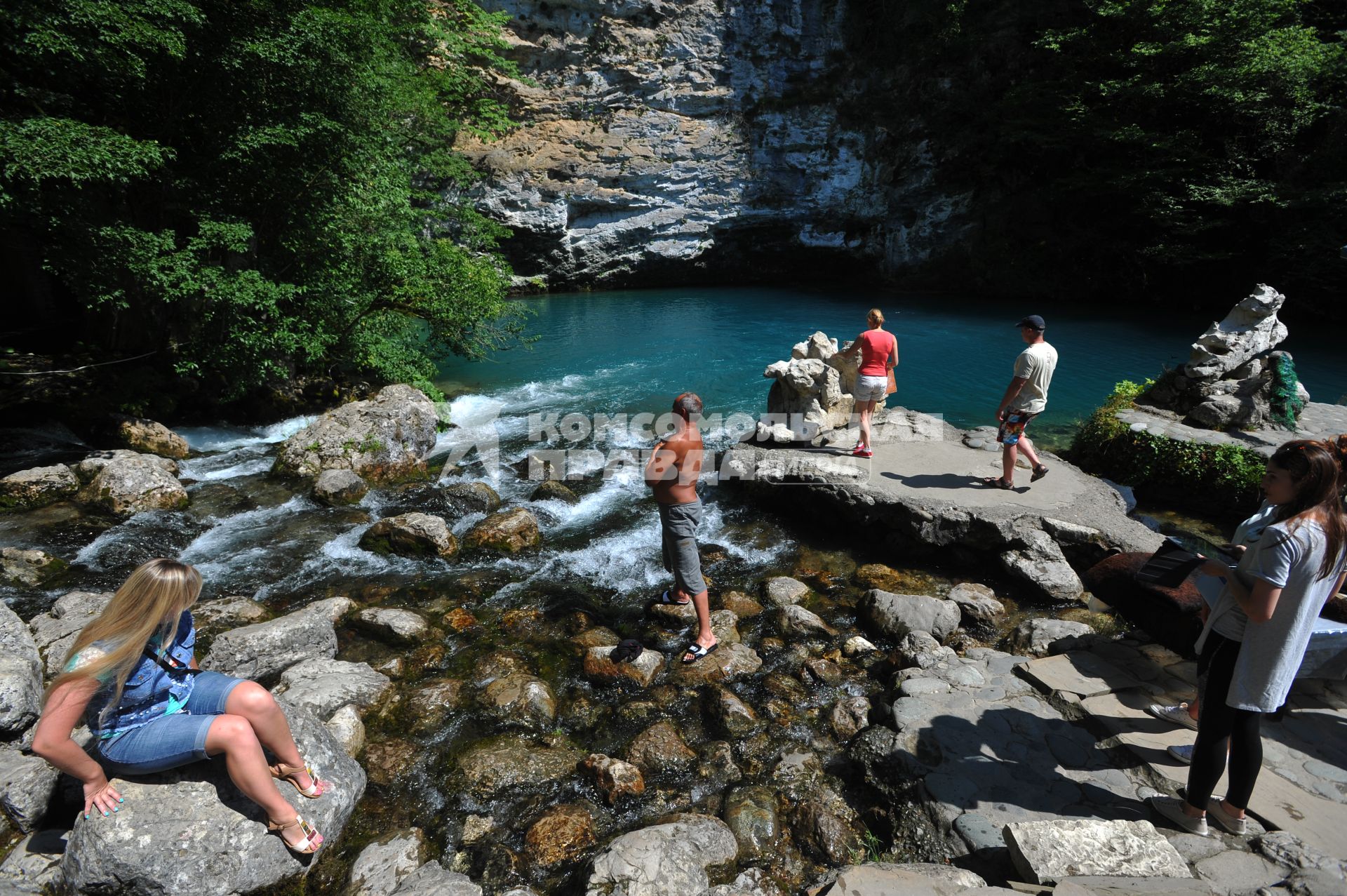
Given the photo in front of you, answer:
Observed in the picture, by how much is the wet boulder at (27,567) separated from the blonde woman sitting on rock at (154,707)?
5.12m

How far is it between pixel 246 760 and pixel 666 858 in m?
2.33

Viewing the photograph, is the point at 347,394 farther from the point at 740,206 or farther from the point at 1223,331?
the point at 740,206

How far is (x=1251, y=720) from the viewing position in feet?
11.2

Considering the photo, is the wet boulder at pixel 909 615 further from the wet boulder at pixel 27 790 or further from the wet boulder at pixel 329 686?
the wet boulder at pixel 27 790

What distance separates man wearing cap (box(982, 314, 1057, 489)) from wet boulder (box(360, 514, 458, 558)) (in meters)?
6.63

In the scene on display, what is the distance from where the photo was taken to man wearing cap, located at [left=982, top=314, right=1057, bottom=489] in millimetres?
7242

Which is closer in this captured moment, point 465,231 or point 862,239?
point 465,231

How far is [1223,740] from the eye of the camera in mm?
3498

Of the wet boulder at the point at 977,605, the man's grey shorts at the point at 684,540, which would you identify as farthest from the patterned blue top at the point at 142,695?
the wet boulder at the point at 977,605

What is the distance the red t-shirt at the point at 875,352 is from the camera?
8633mm

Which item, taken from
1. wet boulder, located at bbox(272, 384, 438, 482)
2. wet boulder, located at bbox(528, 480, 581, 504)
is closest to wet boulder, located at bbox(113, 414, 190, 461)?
wet boulder, located at bbox(272, 384, 438, 482)

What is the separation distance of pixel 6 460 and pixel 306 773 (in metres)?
9.48

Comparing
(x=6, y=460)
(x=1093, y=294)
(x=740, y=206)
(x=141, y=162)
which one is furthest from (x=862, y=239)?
(x=6, y=460)

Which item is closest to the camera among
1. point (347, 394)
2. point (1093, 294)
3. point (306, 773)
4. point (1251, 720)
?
point (1251, 720)
